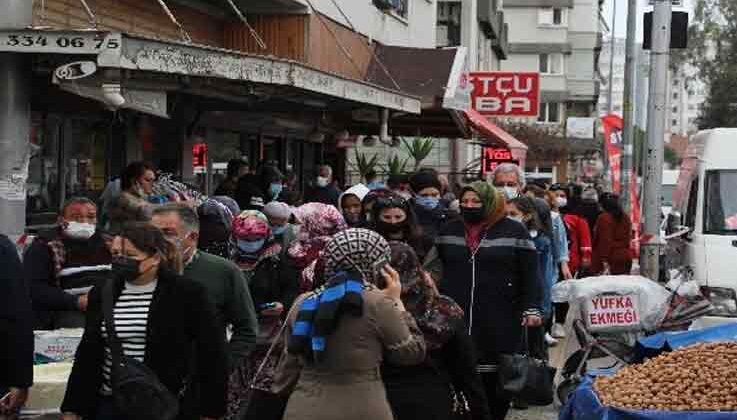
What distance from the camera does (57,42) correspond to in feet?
33.2

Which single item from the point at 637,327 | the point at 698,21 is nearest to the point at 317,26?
the point at 637,327

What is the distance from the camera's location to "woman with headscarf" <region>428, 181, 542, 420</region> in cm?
818

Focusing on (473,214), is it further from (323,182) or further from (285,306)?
(323,182)

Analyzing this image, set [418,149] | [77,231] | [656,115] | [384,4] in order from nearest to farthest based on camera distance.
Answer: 1. [77,231]
2. [656,115]
3. [384,4]
4. [418,149]

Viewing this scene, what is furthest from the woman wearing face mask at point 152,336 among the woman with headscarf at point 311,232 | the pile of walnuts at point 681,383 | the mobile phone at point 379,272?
the woman with headscarf at point 311,232

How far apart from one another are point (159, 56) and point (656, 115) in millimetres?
8362

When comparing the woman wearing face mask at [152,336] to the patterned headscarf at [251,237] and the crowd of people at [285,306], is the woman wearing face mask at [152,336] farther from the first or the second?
the patterned headscarf at [251,237]

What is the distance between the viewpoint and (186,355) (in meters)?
5.77

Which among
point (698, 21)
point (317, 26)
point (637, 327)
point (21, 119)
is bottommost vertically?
point (637, 327)

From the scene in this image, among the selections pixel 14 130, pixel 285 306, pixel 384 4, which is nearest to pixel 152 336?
pixel 285 306

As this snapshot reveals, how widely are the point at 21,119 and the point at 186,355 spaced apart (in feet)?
20.7

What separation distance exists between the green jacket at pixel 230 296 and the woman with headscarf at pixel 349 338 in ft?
4.43

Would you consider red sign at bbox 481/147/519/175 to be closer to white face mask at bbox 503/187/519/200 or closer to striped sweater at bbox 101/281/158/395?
white face mask at bbox 503/187/519/200

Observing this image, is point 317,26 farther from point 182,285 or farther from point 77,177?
point 182,285
